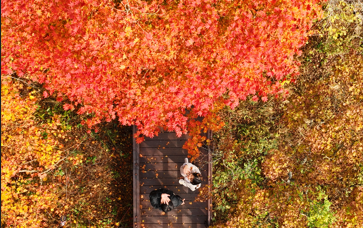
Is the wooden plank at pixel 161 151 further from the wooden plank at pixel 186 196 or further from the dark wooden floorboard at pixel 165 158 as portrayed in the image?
the wooden plank at pixel 186 196

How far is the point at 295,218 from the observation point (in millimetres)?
11531

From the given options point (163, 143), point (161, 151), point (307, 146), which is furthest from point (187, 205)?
point (307, 146)

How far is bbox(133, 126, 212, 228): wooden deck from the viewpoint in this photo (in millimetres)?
11953

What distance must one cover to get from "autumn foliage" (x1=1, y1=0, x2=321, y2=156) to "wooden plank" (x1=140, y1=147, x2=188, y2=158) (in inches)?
53.3

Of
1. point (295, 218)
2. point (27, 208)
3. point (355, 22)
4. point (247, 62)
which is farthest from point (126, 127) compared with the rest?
point (355, 22)

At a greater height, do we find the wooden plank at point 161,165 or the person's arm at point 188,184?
the wooden plank at point 161,165

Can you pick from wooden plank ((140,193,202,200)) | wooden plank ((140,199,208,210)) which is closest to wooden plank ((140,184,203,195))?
wooden plank ((140,193,202,200))

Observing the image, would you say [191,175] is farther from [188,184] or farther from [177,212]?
[177,212]

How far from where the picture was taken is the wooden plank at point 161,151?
39.3ft

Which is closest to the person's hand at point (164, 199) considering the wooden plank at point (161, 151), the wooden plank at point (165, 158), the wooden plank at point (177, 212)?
the wooden plank at point (177, 212)

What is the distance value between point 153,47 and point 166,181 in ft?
21.8

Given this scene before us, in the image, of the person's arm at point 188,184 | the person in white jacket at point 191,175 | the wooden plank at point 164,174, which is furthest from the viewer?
the wooden plank at point 164,174

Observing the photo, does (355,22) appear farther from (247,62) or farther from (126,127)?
(126,127)

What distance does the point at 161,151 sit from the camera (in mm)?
11984
